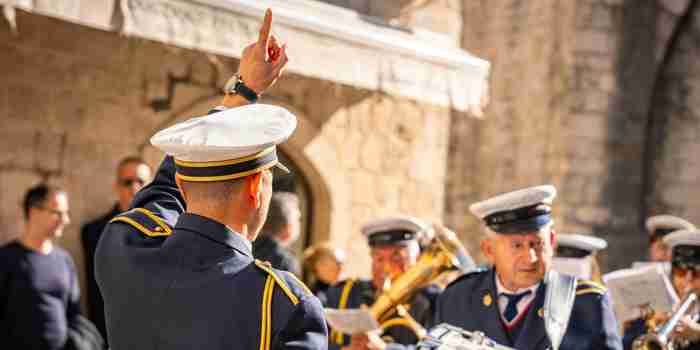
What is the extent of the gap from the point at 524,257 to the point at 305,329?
182 cm

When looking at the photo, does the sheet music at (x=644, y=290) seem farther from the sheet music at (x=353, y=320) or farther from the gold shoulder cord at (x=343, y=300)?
the gold shoulder cord at (x=343, y=300)

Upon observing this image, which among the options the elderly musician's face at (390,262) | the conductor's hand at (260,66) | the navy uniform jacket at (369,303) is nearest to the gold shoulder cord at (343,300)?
the navy uniform jacket at (369,303)

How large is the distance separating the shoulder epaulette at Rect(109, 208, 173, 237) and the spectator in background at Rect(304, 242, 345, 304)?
430cm

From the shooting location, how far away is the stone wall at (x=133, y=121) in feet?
21.4

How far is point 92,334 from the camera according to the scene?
230 inches

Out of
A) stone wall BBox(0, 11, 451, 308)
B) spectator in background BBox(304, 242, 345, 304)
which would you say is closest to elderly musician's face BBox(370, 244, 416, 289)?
spectator in background BBox(304, 242, 345, 304)

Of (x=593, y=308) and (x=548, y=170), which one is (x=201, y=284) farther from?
(x=548, y=170)

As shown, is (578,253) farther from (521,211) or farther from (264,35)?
(264,35)

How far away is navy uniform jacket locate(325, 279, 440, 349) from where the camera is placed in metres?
5.26

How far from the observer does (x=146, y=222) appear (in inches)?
104

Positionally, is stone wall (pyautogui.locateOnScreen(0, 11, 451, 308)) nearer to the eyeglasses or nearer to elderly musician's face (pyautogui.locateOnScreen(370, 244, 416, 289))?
the eyeglasses

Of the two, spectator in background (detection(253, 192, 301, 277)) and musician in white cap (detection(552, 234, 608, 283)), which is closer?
spectator in background (detection(253, 192, 301, 277))

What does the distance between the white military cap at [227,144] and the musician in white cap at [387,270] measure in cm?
296

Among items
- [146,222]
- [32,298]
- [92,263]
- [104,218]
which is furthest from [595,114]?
[146,222]
